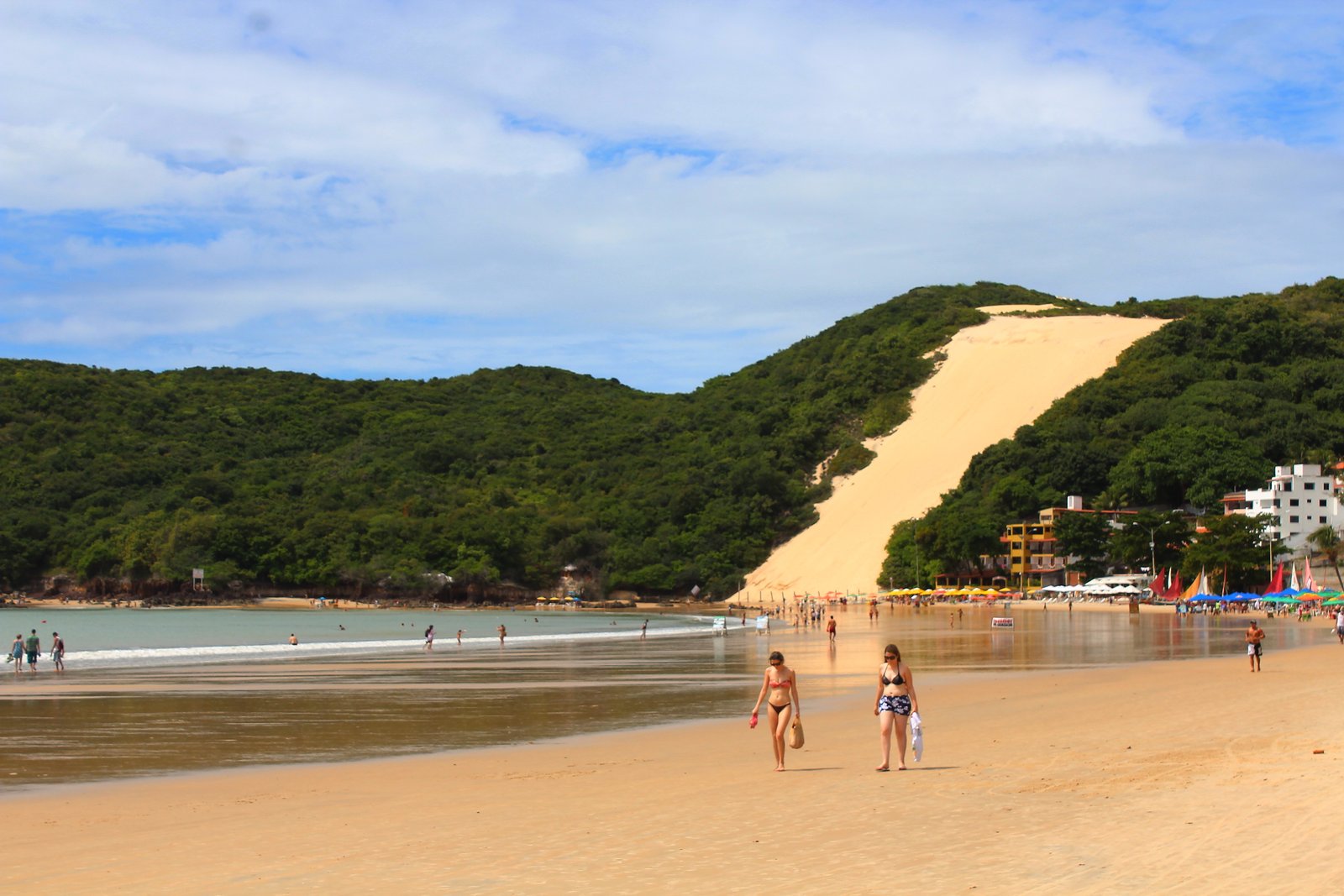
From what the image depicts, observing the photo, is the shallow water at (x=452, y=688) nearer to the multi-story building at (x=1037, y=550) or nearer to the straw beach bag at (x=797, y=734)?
the straw beach bag at (x=797, y=734)

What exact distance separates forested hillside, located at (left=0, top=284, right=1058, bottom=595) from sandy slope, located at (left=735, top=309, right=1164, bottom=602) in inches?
121

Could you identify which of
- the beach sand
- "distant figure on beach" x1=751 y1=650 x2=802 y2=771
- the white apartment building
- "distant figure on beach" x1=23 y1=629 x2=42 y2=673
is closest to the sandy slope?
the white apartment building

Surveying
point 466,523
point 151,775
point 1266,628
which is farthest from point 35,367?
point 151,775

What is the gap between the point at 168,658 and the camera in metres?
34.5

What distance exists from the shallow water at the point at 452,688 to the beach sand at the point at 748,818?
6.29ft

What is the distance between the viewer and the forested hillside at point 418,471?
107 meters

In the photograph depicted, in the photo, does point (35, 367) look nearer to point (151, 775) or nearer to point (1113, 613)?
point (1113, 613)

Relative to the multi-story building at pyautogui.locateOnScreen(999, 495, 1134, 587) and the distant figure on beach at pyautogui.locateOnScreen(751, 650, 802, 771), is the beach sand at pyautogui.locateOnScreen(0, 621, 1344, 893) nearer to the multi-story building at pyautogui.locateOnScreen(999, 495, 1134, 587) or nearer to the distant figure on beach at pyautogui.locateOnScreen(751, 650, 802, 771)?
the distant figure on beach at pyautogui.locateOnScreen(751, 650, 802, 771)

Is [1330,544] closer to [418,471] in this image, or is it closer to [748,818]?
[748,818]

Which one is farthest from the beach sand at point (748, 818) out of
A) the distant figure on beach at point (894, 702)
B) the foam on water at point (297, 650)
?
the foam on water at point (297, 650)

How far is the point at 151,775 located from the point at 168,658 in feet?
76.1

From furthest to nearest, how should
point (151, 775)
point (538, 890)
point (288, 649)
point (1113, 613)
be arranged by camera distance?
point (1113, 613) < point (288, 649) < point (151, 775) < point (538, 890)

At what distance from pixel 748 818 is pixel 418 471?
119 meters

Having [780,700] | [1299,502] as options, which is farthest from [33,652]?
[1299,502]
